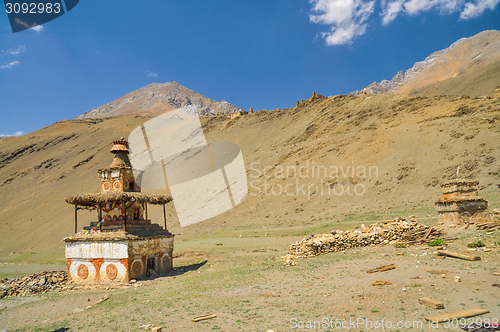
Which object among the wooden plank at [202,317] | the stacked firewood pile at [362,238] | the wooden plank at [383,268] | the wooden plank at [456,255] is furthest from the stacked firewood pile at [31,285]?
the wooden plank at [456,255]

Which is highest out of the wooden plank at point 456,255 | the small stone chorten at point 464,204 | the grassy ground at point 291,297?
the small stone chorten at point 464,204

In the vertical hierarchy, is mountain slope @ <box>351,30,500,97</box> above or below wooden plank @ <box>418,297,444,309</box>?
above

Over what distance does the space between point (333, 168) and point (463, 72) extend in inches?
4025

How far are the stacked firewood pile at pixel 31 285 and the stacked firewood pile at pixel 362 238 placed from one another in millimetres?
12446

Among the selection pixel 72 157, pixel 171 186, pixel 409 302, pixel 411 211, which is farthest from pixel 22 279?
pixel 72 157

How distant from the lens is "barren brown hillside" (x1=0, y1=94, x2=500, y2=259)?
32.0m

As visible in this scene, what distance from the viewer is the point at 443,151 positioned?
1394 inches

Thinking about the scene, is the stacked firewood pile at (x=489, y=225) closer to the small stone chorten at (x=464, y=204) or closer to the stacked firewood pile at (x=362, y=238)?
the small stone chorten at (x=464, y=204)

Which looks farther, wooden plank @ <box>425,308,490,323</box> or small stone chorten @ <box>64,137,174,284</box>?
small stone chorten @ <box>64,137,174,284</box>

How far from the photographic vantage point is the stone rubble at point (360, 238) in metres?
15.3

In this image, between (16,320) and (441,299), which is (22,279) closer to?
(16,320)

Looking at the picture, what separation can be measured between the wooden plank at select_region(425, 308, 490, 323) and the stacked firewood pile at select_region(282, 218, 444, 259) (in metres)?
8.45

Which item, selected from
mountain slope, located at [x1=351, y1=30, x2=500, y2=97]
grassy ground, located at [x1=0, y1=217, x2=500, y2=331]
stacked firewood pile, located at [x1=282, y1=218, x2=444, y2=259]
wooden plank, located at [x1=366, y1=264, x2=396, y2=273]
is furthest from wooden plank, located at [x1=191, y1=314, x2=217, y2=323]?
mountain slope, located at [x1=351, y1=30, x2=500, y2=97]

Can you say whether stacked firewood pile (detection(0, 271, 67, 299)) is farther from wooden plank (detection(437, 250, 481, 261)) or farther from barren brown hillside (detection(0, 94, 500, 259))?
barren brown hillside (detection(0, 94, 500, 259))
